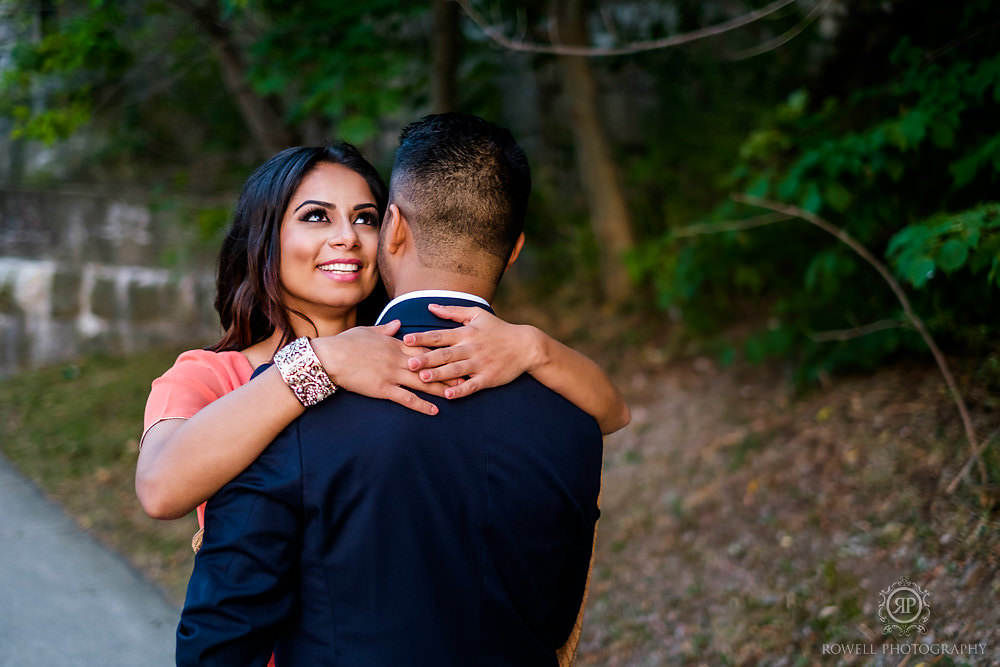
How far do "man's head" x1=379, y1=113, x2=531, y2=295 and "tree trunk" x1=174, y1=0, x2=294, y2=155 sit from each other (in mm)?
3558

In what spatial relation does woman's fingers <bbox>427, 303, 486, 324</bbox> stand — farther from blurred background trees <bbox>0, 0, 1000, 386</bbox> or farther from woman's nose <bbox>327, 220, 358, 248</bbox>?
blurred background trees <bbox>0, 0, 1000, 386</bbox>

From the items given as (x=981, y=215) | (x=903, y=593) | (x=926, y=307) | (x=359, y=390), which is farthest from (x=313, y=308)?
(x=926, y=307)

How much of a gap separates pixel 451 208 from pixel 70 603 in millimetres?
3573

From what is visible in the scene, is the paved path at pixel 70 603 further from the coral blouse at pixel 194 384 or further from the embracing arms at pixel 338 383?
the embracing arms at pixel 338 383

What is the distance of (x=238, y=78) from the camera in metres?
6.22

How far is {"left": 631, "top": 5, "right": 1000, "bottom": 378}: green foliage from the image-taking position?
3.57 metres

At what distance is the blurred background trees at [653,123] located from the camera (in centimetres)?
411

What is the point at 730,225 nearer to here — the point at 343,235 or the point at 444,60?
the point at 444,60

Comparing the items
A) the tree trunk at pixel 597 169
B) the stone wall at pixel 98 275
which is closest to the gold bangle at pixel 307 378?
the tree trunk at pixel 597 169

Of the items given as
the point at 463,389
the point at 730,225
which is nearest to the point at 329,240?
the point at 463,389

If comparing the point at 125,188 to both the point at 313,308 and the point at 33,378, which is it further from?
the point at 313,308

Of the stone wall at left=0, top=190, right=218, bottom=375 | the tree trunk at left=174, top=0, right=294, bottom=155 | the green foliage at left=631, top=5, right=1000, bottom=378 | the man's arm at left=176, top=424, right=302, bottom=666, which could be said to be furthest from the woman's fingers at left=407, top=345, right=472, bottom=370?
the stone wall at left=0, top=190, right=218, bottom=375

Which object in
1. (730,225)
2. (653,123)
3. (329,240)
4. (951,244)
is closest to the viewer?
(329,240)

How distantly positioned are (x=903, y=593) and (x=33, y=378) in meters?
7.59
